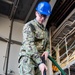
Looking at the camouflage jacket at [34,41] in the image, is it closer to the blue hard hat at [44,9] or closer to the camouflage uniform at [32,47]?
the camouflage uniform at [32,47]

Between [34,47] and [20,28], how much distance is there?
→ 2.53 meters

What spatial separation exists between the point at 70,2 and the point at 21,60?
2.10 m

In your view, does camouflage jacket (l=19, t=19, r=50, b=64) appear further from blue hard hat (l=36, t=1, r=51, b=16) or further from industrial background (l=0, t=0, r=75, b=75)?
industrial background (l=0, t=0, r=75, b=75)

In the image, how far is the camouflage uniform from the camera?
1.59 meters

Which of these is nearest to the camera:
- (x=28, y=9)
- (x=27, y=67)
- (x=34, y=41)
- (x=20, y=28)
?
(x=27, y=67)

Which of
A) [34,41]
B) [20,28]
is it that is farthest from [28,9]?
[34,41]

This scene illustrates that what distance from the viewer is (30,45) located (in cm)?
162

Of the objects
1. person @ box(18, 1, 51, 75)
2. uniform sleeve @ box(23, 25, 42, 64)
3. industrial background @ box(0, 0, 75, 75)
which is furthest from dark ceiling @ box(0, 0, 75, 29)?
uniform sleeve @ box(23, 25, 42, 64)

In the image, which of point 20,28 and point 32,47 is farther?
point 20,28

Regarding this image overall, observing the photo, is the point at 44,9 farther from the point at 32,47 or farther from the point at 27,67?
the point at 27,67

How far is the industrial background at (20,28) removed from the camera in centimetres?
348

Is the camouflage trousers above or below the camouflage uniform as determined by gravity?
below

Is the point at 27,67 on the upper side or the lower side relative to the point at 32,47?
lower

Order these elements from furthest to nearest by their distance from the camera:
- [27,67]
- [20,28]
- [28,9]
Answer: [20,28]
[28,9]
[27,67]
